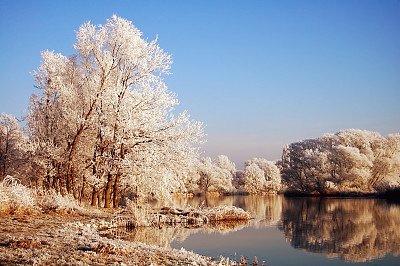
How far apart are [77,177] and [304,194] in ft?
145

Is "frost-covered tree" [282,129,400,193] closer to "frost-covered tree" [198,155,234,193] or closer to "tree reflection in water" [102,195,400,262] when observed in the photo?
"frost-covered tree" [198,155,234,193]

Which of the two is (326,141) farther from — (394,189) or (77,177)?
(77,177)

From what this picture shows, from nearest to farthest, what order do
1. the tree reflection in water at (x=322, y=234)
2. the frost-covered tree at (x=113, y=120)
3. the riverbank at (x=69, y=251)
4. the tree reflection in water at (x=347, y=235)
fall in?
the riverbank at (x=69, y=251)
the tree reflection in water at (x=347, y=235)
the tree reflection in water at (x=322, y=234)
the frost-covered tree at (x=113, y=120)

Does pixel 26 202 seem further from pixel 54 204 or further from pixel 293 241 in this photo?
pixel 293 241

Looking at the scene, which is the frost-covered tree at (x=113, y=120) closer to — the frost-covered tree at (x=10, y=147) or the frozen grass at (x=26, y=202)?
the frozen grass at (x=26, y=202)

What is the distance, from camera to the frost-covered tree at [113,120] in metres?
22.1

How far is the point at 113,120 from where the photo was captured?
872 inches

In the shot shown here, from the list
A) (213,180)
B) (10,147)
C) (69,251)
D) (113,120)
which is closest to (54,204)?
(113,120)

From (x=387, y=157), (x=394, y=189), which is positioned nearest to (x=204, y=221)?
(x=394, y=189)

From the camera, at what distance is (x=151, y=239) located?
602 inches

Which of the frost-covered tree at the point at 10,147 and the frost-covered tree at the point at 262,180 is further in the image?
the frost-covered tree at the point at 262,180

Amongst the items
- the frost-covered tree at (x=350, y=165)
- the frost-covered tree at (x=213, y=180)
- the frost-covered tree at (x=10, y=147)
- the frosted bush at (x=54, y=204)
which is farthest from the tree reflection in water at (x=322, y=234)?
the frost-covered tree at (x=213, y=180)

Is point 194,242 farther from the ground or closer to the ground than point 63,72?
closer to the ground

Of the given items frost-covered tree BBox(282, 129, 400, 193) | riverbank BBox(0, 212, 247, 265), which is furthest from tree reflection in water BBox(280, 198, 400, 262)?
frost-covered tree BBox(282, 129, 400, 193)
